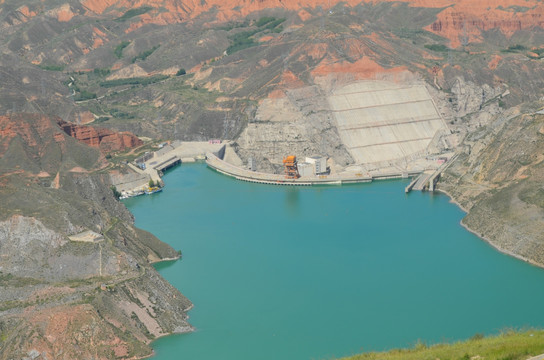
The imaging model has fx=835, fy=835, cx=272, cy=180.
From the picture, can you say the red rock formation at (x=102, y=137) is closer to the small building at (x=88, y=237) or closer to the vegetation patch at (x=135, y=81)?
the vegetation patch at (x=135, y=81)

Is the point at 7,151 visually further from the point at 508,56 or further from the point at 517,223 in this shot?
the point at 508,56

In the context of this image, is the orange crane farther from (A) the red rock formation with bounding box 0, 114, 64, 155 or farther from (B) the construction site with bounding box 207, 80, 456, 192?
(A) the red rock formation with bounding box 0, 114, 64, 155

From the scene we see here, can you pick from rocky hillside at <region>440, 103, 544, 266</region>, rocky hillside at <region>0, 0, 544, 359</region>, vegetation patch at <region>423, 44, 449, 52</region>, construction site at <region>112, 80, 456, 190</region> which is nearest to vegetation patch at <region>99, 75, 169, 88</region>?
rocky hillside at <region>0, 0, 544, 359</region>


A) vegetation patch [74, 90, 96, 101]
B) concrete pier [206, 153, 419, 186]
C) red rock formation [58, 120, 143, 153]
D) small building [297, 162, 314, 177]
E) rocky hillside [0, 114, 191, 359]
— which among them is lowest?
rocky hillside [0, 114, 191, 359]

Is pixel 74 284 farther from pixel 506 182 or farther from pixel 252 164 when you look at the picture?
pixel 252 164

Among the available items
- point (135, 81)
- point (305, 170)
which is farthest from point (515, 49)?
point (305, 170)

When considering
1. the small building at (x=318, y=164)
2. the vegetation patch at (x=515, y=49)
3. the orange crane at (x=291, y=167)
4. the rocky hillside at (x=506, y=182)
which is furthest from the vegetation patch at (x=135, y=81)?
the rocky hillside at (x=506, y=182)

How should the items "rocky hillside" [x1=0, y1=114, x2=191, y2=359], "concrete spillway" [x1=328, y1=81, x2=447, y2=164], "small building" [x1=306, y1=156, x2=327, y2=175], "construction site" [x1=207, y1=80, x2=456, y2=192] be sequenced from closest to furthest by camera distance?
"rocky hillside" [x1=0, y1=114, x2=191, y2=359], "construction site" [x1=207, y1=80, x2=456, y2=192], "small building" [x1=306, y1=156, x2=327, y2=175], "concrete spillway" [x1=328, y1=81, x2=447, y2=164]
